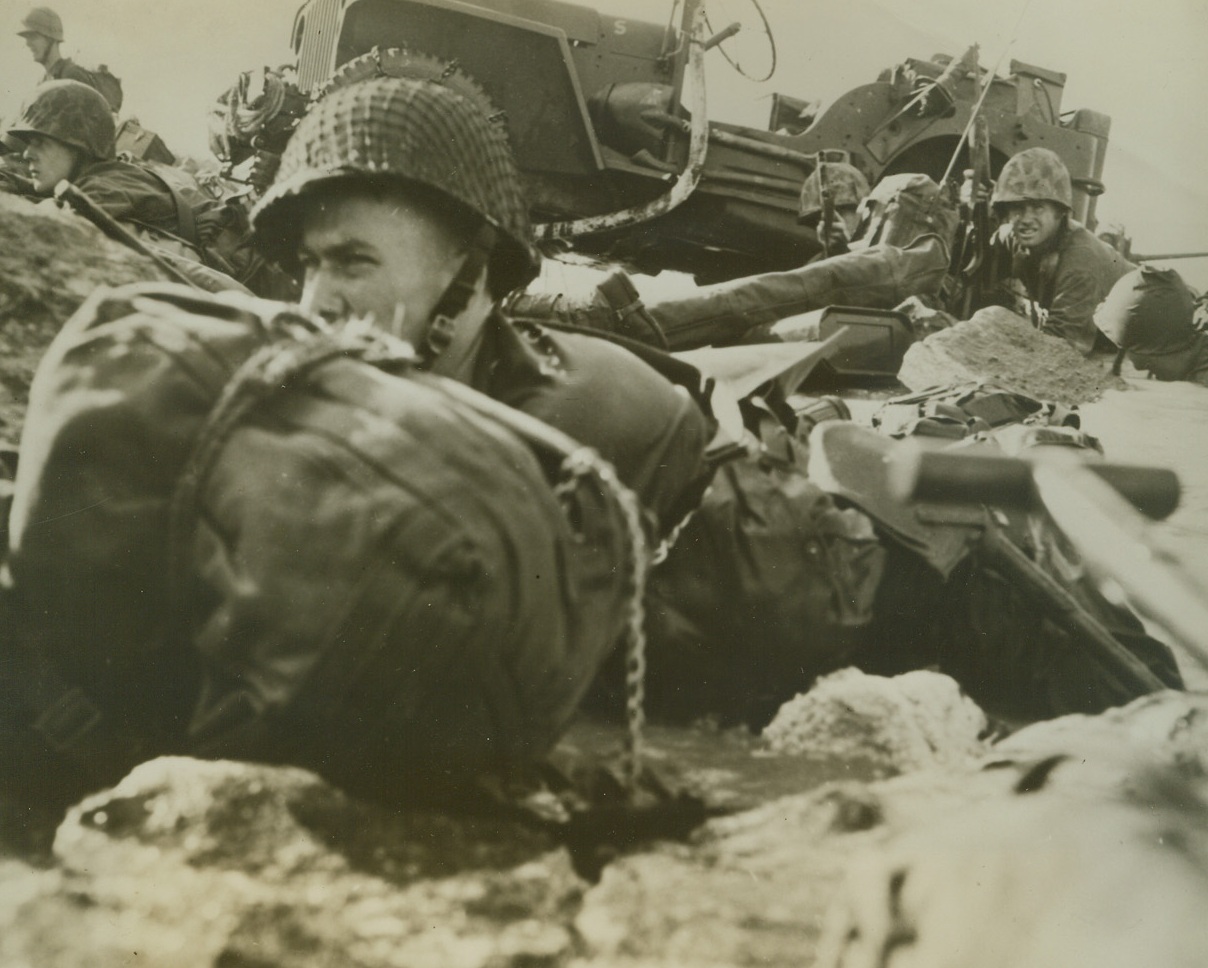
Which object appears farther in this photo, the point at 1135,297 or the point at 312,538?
the point at 1135,297

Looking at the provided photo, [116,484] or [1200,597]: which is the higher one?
[1200,597]

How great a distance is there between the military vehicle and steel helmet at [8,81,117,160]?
266 millimetres

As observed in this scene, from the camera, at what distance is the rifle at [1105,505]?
4.96 feet

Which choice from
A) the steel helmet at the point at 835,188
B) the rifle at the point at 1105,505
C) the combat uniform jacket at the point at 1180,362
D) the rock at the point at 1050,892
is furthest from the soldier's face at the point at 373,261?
the steel helmet at the point at 835,188

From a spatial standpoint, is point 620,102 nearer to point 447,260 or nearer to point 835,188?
point 835,188

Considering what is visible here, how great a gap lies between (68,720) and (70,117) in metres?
1.30

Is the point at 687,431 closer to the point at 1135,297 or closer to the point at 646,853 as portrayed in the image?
the point at 646,853

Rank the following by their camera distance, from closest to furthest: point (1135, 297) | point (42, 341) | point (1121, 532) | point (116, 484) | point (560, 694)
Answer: point (116, 484) → point (560, 694) → point (1121, 532) → point (42, 341) → point (1135, 297)

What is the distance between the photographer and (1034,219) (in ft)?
10.8

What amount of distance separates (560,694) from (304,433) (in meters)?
0.49

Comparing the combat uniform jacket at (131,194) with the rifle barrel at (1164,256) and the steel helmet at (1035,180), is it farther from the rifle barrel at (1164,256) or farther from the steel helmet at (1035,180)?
the rifle barrel at (1164,256)

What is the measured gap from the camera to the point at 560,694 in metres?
1.45

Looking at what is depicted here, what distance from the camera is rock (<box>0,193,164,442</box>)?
5.42 ft

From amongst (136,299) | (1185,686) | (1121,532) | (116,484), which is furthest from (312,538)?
(1185,686)
